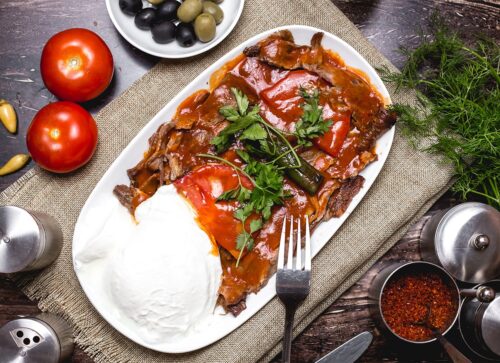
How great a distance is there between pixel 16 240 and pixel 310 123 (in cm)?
174

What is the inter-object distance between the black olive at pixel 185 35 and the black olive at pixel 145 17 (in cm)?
17

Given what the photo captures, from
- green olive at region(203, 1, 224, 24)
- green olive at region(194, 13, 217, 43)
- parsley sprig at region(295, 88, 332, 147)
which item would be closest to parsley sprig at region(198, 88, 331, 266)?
parsley sprig at region(295, 88, 332, 147)

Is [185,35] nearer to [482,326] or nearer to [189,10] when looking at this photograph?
[189,10]

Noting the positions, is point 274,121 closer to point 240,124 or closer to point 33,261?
point 240,124

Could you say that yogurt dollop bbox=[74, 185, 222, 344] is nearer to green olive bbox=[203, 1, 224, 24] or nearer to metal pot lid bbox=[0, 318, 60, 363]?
metal pot lid bbox=[0, 318, 60, 363]

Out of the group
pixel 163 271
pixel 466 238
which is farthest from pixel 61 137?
pixel 466 238

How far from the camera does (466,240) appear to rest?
10.3 ft

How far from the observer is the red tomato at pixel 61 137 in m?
2.99

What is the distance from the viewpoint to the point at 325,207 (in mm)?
3051

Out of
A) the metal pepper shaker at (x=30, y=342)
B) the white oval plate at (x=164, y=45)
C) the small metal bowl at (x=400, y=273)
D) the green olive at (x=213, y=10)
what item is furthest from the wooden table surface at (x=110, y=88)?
the metal pepper shaker at (x=30, y=342)

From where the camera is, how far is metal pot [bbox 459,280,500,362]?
10.0ft

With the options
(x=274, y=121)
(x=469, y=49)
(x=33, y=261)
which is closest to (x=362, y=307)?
(x=274, y=121)

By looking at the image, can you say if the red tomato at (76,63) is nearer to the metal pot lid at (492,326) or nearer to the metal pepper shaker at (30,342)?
the metal pepper shaker at (30,342)

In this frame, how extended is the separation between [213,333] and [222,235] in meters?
0.58
